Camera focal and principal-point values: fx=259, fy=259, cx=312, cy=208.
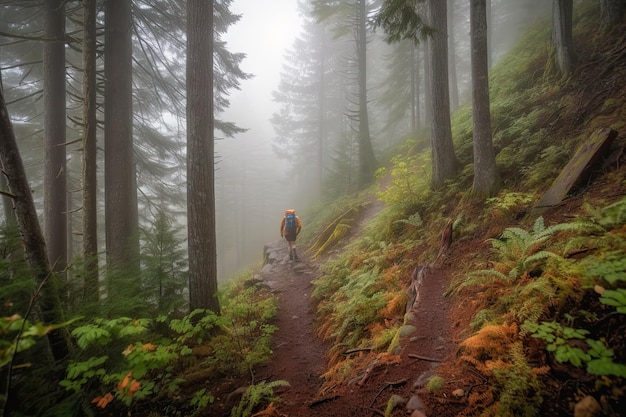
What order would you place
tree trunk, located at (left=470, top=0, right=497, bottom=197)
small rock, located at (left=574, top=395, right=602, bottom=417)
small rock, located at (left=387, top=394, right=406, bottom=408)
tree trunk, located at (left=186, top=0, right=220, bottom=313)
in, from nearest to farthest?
small rock, located at (left=574, top=395, right=602, bottom=417) < small rock, located at (left=387, top=394, right=406, bottom=408) < tree trunk, located at (left=186, top=0, right=220, bottom=313) < tree trunk, located at (left=470, top=0, right=497, bottom=197)

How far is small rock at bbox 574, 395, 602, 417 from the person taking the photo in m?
1.93

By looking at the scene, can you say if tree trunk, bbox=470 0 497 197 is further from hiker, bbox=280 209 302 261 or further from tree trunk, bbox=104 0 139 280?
tree trunk, bbox=104 0 139 280

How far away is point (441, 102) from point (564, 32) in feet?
12.3

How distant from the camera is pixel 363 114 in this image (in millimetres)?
17062

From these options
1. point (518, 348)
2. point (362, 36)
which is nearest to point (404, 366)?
point (518, 348)

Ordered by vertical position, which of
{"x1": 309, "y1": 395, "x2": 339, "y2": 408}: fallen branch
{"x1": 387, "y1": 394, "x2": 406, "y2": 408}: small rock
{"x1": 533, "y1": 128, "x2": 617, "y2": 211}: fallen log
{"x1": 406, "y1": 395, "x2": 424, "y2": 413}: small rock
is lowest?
{"x1": 309, "y1": 395, "x2": 339, "y2": 408}: fallen branch

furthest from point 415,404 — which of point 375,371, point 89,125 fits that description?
point 89,125

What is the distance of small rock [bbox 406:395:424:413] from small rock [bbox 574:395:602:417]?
1231mm

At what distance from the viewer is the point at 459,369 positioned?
2959 millimetres

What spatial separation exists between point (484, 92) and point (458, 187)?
2530mm

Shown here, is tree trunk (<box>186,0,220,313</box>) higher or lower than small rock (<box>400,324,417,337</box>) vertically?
higher

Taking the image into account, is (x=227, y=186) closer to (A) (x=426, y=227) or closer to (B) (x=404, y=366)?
(A) (x=426, y=227)

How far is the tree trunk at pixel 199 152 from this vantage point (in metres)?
5.80

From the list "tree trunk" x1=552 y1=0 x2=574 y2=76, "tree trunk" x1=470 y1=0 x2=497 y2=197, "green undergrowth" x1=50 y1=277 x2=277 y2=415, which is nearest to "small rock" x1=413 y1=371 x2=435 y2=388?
"green undergrowth" x1=50 y1=277 x2=277 y2=415
